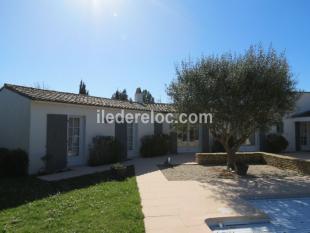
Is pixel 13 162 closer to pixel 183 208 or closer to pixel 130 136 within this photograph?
pixel 183 208

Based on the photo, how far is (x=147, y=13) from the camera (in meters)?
11.0

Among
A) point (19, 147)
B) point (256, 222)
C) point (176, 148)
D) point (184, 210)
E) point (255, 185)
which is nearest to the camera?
point (256, 222)

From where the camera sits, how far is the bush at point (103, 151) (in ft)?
51.0

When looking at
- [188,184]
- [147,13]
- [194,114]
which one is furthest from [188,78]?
[188,184]

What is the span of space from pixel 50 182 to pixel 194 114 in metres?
6.26

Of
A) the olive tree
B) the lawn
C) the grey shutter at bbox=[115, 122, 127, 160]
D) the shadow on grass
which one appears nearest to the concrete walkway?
the lawn

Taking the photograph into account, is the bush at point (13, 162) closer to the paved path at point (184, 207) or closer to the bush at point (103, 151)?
the bush at point (103, 151)

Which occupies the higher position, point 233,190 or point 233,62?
point 233,62

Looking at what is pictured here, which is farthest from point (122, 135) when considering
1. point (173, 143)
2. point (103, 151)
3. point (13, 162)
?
point (13, 162)

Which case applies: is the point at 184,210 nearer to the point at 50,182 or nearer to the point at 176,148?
the point at 50,182

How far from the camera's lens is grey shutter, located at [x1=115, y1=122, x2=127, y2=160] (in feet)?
58.9

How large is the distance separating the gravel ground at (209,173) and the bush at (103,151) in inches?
118

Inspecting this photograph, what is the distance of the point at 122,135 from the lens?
60.6ft

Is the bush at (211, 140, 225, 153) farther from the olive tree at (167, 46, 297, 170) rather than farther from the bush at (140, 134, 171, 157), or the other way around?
the olive tree at (167, 46, 297, 170)
